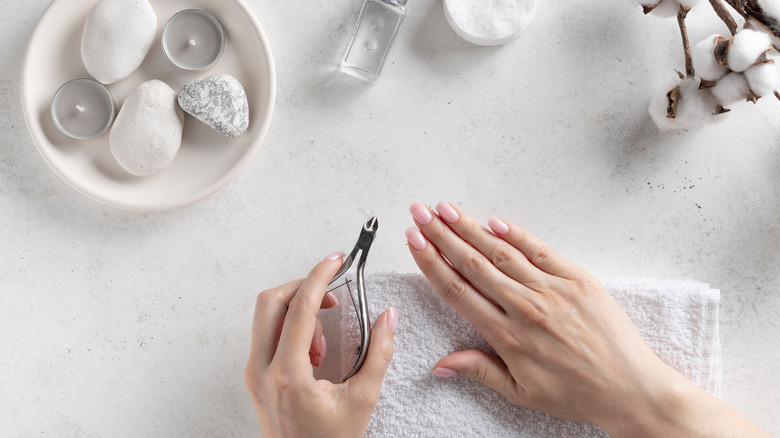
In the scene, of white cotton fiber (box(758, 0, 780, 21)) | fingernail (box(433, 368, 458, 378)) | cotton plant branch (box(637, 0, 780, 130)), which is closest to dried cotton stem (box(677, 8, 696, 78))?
cotton plant branch (box(637, 0, 780, 130))

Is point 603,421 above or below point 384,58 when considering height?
below

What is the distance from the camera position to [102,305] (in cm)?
86

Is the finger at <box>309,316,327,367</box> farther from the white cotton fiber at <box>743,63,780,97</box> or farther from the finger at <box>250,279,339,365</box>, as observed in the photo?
the white cotton fiber at <box>743,63,780,97</box>

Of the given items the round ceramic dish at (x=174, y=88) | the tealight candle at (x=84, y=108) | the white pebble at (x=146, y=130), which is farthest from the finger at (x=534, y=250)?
the tealight candle at (x=84, y=108)

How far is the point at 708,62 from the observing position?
74 cm

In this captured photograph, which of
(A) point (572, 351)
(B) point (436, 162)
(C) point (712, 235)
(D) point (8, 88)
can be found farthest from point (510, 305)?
(D) point (8, 88)

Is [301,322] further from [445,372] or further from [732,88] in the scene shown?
[732,88]

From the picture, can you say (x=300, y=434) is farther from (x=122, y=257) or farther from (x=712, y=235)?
(x=712, y=235)

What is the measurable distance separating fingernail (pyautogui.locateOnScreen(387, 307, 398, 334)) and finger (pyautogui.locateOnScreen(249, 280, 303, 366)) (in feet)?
0.42

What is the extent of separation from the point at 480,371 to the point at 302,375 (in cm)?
23

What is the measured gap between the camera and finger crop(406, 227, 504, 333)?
75 centimetres

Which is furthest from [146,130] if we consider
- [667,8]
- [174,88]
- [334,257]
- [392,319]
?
[667,8]

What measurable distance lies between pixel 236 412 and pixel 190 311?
6.5 inches

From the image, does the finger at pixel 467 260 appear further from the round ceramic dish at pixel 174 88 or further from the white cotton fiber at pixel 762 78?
the white cotton fiber at pixel 762 78
